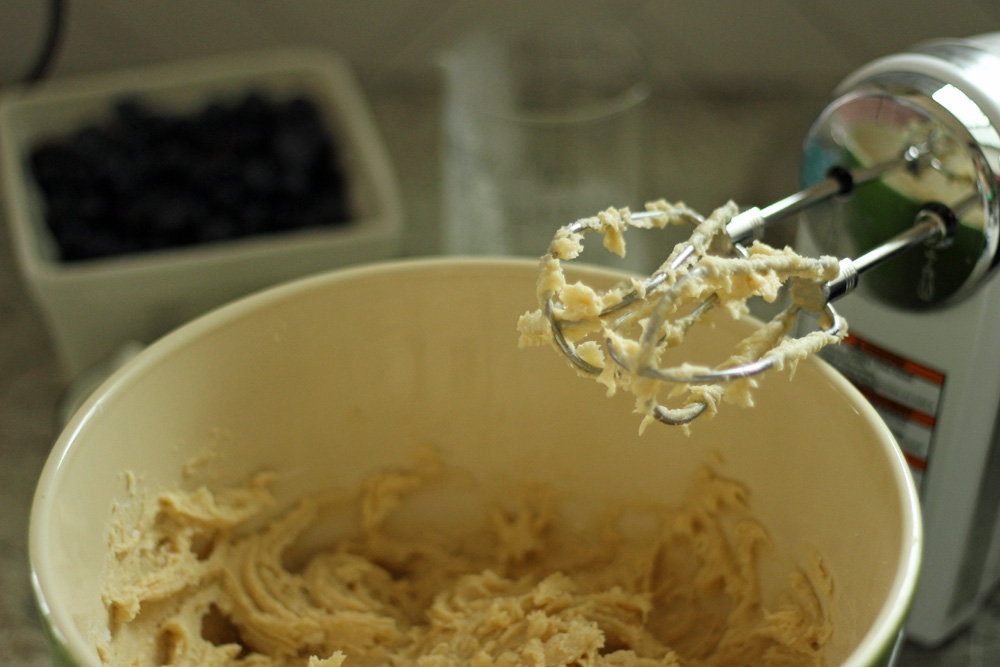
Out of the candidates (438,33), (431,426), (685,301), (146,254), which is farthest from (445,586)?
A: (438,33)

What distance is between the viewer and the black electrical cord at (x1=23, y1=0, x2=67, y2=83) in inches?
32.4

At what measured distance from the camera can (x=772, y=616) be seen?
38 cm

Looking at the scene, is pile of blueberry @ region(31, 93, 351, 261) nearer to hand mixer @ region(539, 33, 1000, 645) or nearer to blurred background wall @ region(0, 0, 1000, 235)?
blurred background wall @ region(0, 0, 1000, 235)

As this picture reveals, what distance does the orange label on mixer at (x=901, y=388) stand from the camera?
0.43 metres

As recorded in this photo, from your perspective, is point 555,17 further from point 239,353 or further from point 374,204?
point 239,353

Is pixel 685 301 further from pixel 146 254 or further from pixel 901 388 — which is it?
pixel 146 254

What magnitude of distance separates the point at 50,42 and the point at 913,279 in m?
0.74

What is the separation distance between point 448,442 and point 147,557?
145 millimetres

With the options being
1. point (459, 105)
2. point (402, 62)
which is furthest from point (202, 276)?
point (402, 62)

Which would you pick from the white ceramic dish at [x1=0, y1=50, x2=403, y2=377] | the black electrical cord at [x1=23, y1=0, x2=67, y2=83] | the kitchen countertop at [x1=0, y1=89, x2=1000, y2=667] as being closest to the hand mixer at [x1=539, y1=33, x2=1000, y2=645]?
the kitchen countertop at [x1=0, y1=89, x2=1000, y2=667]

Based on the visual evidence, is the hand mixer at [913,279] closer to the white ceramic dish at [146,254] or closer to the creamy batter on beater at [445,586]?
the creamy batter on beater at [445,586]

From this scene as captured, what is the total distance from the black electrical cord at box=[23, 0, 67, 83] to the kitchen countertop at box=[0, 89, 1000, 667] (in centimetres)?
14

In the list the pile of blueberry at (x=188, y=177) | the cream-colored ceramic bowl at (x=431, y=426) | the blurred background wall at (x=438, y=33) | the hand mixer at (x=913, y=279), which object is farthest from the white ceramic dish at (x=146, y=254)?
the hand mixer at (x=913, y=279)

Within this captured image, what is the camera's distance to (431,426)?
1.54ft
